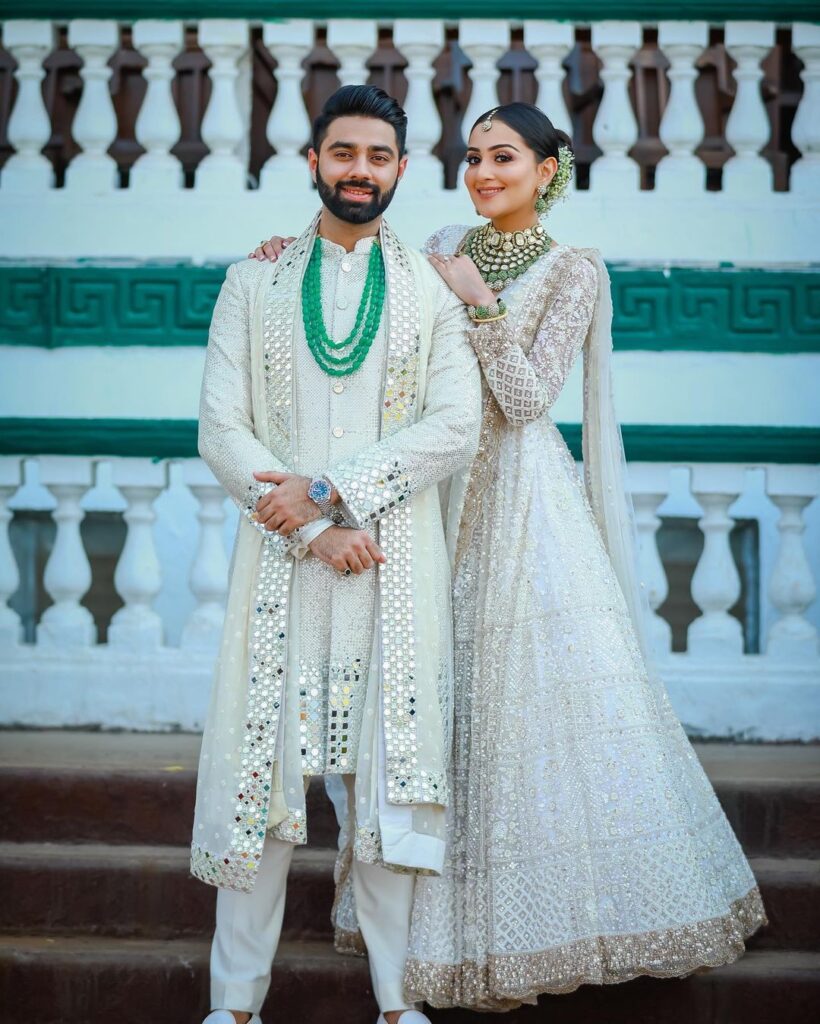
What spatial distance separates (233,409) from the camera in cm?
347

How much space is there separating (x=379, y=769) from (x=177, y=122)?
2.56 m

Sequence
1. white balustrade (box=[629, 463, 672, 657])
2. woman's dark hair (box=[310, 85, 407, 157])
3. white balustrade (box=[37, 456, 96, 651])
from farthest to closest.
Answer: white balustrade (box=[37, 456, 96, 651]) → white balustrade (box=[629, 463, 672, 657]) → woman's dark hair (box=[310, 85, 407, 157])

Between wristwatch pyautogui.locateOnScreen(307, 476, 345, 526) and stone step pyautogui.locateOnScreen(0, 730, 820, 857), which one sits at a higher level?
wristwatch pyautogui.locateOnScreen(307, 476, 345, 526)

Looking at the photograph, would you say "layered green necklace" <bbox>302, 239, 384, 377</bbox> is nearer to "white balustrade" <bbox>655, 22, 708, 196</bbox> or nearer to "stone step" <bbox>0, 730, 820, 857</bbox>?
"stone step" <bbox>0, 730, 820, 857</bbox>

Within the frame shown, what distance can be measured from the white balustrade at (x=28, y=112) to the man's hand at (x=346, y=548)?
229 centimetres

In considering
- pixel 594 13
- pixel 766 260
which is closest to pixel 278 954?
pixel 766 260

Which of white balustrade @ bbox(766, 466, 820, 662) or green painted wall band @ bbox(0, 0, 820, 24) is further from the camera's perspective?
green painted wall band @ bbox(0, 0, 820, 24)

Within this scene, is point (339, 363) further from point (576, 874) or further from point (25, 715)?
point (25, 715)

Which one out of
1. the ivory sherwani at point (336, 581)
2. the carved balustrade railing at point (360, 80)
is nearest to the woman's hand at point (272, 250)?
the ivory sherwani at point (336, 581)

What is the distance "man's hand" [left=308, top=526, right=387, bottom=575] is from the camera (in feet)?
11.0

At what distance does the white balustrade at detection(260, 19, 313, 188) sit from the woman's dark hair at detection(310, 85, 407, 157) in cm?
166

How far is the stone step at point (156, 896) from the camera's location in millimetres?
4008

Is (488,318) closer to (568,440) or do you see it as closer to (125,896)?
(568,440)

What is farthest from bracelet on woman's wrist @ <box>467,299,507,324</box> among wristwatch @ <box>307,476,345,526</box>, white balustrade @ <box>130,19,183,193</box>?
white balustrade @ <box>130,19,183,193</box>
